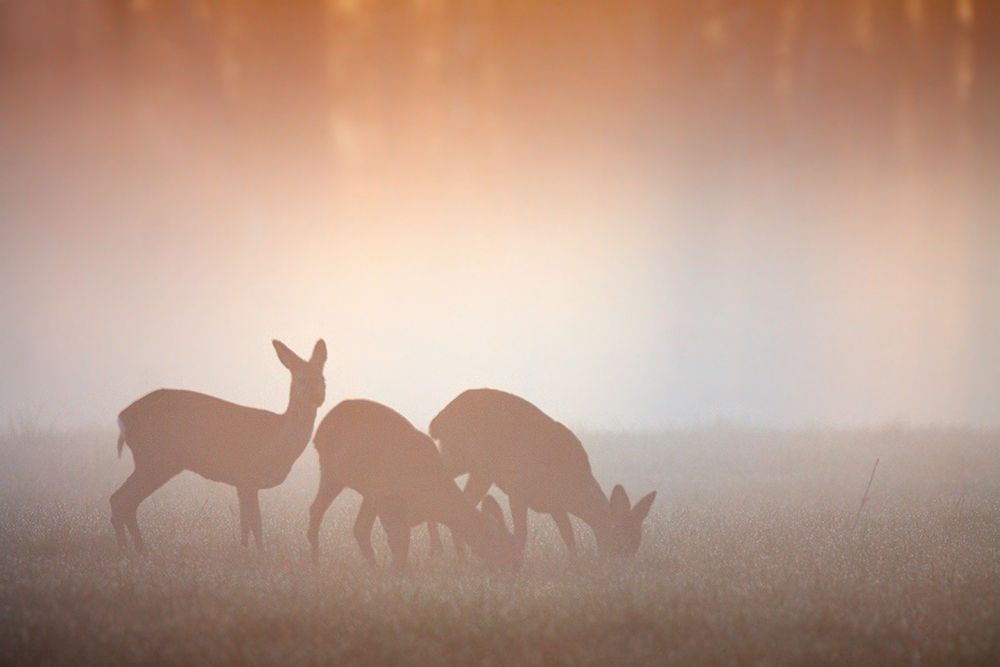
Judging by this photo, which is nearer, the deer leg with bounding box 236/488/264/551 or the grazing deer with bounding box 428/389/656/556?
the grazing deer with bounding box 428/389/656/556

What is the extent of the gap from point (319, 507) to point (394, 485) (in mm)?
934

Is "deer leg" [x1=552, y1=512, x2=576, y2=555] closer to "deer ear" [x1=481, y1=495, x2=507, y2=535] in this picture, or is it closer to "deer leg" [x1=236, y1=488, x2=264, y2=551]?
"deer ear" [x1=481, y1=495, x2=507, y2=535]

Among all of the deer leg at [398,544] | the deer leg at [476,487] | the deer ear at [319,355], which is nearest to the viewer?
the deer leg at [398,544]

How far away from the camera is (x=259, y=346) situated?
3569 cm

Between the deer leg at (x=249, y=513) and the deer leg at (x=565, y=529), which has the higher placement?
the deer leg at (x=249, y=513)

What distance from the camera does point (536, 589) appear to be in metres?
7.57

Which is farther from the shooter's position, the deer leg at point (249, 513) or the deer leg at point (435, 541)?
the deer leg at point (435, 541)

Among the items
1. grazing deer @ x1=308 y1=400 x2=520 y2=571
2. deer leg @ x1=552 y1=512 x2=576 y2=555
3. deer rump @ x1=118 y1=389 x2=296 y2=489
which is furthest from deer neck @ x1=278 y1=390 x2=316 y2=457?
deer leg @ x1=552 y1=512 x2=576 y2=555

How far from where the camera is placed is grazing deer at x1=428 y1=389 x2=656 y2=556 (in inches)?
354

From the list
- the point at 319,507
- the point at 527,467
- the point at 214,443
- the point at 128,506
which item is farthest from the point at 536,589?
the point at 128,506

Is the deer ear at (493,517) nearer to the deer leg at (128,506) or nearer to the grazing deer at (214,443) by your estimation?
the grazing deer at (214,443)

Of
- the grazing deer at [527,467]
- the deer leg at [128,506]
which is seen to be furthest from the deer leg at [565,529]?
the deer leg at [128,506]

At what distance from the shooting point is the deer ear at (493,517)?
8.58 metres

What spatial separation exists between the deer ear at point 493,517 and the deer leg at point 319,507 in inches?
51.5
